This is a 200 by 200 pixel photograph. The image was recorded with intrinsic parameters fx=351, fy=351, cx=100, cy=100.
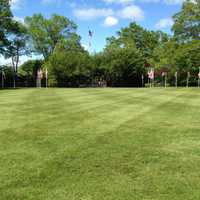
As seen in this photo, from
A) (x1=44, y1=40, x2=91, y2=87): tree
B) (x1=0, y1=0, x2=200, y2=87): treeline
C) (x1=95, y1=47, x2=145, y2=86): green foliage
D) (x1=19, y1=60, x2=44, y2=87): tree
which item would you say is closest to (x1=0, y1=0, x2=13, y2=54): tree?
(x1=0, y1=0, x2=200, y2=87): treeline

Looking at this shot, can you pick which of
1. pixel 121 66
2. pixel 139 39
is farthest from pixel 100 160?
pixel 139 39

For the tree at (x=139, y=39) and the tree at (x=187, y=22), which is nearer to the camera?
the tree at (x=187, y=22)

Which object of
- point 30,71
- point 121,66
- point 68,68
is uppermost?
point 121,66

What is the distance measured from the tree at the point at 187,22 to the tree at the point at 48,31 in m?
24.0

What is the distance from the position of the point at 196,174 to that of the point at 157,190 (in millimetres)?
877

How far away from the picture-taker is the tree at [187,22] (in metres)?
60.2

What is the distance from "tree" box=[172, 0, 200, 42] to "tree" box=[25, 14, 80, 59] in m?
24.0

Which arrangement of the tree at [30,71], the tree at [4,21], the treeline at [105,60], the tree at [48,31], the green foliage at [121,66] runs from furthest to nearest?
the tree at [48,31] < the tree at [30,71] < the green foliage at [121,66] < the treeline at [105,60] < the tree at [4,21]

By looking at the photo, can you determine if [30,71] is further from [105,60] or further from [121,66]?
[121,66]

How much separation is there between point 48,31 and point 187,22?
103 ft

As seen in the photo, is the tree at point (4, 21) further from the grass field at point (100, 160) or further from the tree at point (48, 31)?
→ the grass field at point (100, 160)

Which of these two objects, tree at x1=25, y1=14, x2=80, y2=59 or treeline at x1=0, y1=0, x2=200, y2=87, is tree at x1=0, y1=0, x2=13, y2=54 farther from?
tree at x1=25, y1=14, x2=80, y2=59

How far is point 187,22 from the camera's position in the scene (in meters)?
61.6

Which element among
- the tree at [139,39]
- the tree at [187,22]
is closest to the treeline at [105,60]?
the tree at [187,22]
